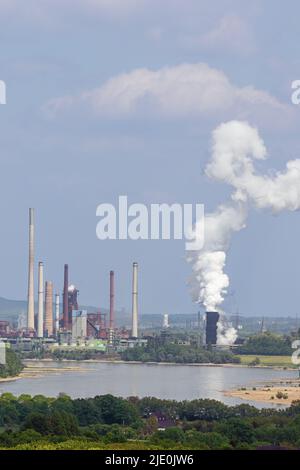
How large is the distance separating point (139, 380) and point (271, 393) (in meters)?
10.4

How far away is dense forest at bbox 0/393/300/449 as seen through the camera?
2967 centimetres

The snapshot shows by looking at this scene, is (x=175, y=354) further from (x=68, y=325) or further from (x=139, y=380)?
(x=139, y=380)

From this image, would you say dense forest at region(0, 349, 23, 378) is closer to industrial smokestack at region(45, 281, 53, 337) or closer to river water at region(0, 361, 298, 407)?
river water at region(0, 361, 298, 407)

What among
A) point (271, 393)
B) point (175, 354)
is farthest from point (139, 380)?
point (175, 354)

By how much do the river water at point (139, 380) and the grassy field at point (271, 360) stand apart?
143 inches

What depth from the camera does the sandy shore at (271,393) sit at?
176 feet

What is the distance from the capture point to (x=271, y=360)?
90.5m

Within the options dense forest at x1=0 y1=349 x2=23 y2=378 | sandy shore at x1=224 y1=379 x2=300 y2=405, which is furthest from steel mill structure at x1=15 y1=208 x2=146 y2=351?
sandy shore at x1=224 y1=379 x2=300 y2=405

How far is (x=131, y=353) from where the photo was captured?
3669 inches

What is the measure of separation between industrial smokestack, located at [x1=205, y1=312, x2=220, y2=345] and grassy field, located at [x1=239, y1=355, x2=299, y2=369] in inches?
109

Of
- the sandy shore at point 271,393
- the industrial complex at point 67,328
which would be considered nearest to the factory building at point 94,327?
the industrial complex at point 67,328

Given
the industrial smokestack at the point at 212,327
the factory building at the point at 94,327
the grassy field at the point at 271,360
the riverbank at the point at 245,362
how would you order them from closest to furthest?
the riverbank at the point at 245,362
the grassy field at the point at 271,360
the industrial smokestack at the point at 212,327
the factory building at the point at 94,327

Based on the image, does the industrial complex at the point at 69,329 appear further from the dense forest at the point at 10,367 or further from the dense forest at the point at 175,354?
the dense forest at the point at 10,367
